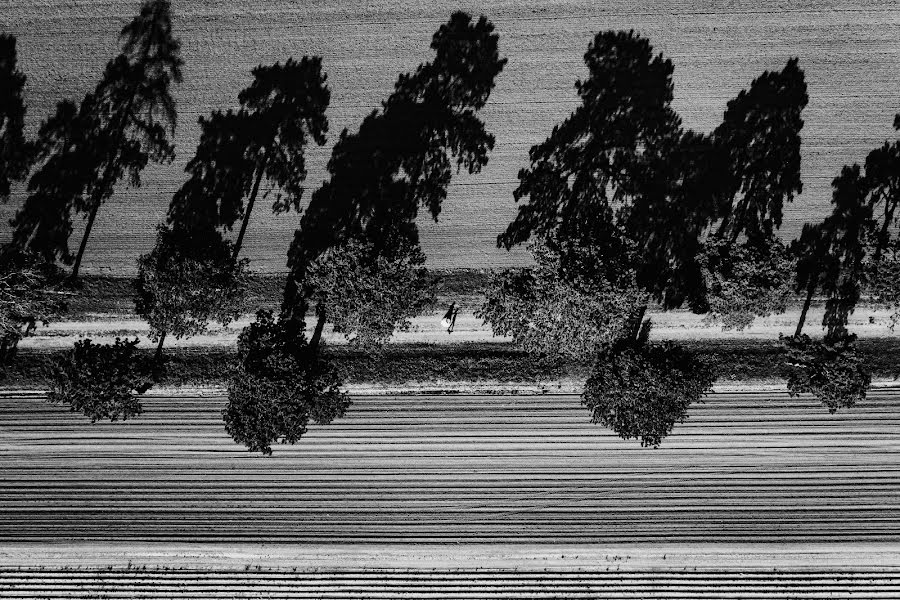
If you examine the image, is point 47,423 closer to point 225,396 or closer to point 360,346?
point 225,396

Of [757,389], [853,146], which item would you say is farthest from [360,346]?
[853,146]

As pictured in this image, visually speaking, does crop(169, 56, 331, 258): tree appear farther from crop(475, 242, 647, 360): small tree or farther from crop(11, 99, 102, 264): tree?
crop(475, 242, 647, 360): small tree

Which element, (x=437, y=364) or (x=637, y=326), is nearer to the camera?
(x=637, y=326)

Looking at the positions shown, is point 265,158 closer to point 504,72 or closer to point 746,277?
point 504,72

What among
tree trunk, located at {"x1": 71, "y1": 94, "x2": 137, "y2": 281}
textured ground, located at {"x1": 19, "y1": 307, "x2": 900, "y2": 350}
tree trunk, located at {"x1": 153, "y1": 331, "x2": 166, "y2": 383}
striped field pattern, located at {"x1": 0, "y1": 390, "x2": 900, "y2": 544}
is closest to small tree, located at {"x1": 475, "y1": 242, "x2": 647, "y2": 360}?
textured ground, located at {"x1": 19, "y1": 307, "x2": 900, "y2": 350}

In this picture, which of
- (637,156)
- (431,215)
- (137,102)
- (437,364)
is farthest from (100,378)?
(637,156)

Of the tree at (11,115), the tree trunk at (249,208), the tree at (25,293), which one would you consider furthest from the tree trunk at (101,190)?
the tree trunk at (249,208)

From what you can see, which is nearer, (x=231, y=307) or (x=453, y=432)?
(x=231, y=307)
